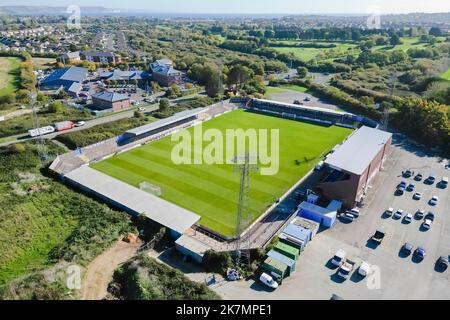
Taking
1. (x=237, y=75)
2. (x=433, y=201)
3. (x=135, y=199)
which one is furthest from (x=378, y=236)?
(x=237, y=75)

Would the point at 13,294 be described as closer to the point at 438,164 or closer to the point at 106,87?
the point at 438,164

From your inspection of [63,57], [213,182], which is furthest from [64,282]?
[63,57]

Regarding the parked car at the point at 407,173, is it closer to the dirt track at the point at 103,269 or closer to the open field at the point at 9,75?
the dirt track at the point at 103,269

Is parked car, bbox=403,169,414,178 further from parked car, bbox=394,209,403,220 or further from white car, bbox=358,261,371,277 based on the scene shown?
white car, bbox=358,261,371,277

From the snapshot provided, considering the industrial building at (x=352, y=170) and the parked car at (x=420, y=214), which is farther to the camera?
the industrial building at (x=352, y=170)

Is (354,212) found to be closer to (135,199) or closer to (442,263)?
(442,263)

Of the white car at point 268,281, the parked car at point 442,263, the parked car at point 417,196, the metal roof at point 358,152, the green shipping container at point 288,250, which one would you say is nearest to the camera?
the white car at point 268,281

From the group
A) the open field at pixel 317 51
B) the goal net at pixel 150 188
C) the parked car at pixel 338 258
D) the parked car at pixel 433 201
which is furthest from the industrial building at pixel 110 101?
the open field at pixel 317 51
